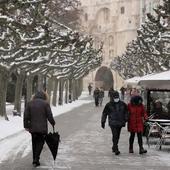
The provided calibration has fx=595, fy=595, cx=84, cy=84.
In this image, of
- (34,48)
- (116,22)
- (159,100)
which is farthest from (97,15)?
(159,100)

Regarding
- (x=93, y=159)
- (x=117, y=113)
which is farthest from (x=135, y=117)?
(x=93, y=159)

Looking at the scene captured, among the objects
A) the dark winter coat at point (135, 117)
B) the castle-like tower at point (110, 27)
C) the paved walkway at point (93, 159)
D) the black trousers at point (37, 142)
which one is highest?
the castle-like tower at point (110, 27)

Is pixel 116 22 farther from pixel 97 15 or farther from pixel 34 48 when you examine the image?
pixel 34 48

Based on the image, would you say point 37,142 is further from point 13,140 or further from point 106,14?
point 106,14

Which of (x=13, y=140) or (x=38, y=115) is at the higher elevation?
(x=38, y=115)

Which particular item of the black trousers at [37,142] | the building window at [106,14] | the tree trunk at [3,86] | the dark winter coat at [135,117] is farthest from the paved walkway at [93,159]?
the building window at [106,14]

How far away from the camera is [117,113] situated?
14.2 meters

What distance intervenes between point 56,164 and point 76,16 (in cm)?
3878

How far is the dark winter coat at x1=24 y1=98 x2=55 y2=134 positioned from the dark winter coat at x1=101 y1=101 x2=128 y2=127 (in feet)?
7.99

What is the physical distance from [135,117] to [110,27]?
10909 centimetres

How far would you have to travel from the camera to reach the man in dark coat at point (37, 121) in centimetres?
1192

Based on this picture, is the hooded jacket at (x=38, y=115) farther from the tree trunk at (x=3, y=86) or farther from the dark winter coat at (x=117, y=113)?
the tree trunk at (x=3, y=86)

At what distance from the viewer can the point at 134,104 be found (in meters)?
14.7

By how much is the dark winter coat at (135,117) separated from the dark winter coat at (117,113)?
33cm
